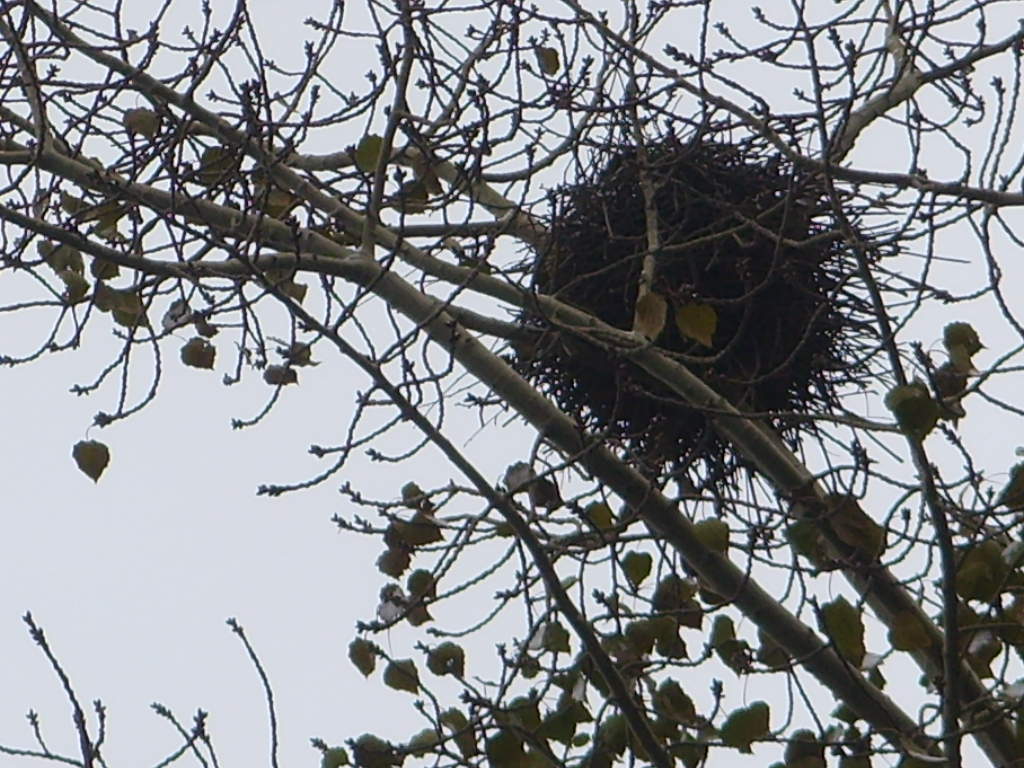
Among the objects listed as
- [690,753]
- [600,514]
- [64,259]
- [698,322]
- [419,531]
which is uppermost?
[64,259]

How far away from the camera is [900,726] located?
9.17 ft

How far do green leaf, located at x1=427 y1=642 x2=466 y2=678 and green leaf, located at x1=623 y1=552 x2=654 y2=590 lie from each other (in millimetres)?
306

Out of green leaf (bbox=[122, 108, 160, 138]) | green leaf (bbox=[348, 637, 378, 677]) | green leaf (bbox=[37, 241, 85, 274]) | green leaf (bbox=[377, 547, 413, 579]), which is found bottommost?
green leaf (bbox=[348, 637, 378, 677])

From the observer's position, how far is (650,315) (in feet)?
9.60

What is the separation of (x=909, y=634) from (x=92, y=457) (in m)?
1.40

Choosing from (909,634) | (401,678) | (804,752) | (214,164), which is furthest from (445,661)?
(214,164)

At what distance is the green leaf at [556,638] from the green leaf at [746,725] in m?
0.36

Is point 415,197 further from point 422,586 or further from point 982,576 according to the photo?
point 982,576

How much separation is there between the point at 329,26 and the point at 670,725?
54.6 inches

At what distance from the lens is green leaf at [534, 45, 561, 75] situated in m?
3.31

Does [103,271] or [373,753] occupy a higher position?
[103,271]

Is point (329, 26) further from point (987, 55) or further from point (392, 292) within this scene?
point (987, 55)

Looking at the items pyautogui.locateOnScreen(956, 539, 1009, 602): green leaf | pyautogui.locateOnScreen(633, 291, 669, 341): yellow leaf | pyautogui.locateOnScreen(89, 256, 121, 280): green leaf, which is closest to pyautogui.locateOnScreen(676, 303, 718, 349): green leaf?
pyautogui.locateOnScreen(633, 291, 669, 341): yellow leaf

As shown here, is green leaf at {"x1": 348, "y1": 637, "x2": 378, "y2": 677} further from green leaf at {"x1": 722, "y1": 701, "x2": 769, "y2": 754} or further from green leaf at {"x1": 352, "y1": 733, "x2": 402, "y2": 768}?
green leaf at {"x1": 722, "y1": 701, "x2": 769, "y2": 754}
